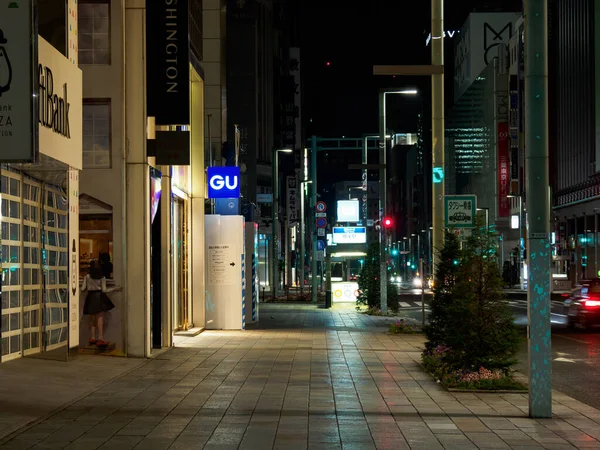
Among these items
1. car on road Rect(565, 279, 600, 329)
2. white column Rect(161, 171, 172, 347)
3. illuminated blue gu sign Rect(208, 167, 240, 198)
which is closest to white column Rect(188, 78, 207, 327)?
illuminated blue gu sign Rect(208, 167, 240, 198)

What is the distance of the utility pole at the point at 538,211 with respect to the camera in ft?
38.6

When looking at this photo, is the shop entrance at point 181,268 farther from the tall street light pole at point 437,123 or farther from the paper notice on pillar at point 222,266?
the tall street light pole at point 437,123

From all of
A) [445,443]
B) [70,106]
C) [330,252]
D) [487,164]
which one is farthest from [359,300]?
[487,164]

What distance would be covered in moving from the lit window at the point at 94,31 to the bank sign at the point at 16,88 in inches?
291

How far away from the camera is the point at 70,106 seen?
1661 centimetres

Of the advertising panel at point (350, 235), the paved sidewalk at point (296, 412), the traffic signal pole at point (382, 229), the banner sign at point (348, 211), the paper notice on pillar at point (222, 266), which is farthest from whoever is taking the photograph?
the banner sign at point (348, 211)

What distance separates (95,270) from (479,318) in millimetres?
7554

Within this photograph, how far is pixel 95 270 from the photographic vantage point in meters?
19.0

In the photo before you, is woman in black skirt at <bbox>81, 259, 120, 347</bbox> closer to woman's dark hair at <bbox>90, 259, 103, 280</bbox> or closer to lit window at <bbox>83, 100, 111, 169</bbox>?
woman's dark hair at <bbox>90, 259, 103, 280</bbox>

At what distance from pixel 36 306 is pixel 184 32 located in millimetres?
5991

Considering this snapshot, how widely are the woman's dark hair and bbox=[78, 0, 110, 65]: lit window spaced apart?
386 centimetres

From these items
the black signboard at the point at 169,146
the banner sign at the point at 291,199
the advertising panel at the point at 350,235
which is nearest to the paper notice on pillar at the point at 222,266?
the black signboard at the point at 169,146

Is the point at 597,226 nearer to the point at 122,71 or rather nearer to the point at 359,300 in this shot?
the point at 359,300

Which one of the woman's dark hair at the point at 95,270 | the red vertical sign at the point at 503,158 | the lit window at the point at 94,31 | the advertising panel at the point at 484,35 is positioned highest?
the advertising panel at the point at 484,35
